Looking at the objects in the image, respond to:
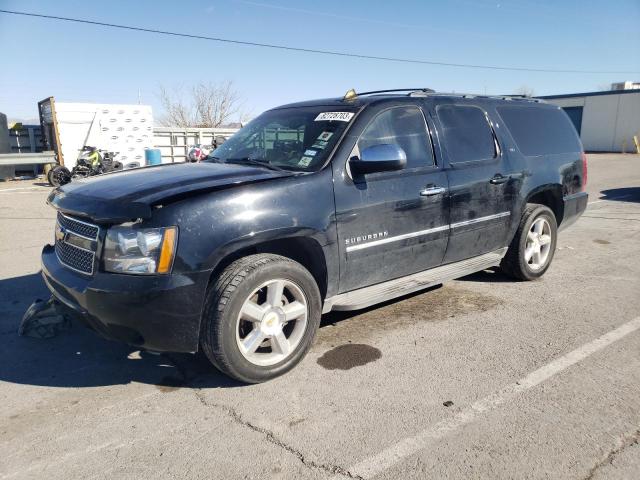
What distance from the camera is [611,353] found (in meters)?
3.64

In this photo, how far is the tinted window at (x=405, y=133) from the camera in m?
3.89

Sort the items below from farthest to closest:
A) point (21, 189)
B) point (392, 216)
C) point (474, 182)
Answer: point (21, 189) < point (474, 182) < point (392, 216)

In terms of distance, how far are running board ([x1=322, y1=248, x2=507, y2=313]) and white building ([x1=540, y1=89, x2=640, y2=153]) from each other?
33.4m

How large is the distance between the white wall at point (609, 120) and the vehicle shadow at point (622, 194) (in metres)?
23.3

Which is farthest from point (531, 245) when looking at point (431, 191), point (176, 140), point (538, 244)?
point (176, 140)

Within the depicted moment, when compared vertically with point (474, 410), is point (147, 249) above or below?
above

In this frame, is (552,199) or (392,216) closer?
(392,216)

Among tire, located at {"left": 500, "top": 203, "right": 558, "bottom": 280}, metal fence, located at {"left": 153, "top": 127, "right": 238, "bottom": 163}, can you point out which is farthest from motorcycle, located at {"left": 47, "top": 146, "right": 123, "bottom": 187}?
tire, located at {"left": 500, "top": 203, "right": 558, "bottom": 280}

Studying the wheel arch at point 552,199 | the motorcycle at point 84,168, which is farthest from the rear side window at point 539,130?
the motorcycle at point 84,168

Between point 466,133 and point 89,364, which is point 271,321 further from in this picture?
point 466,133

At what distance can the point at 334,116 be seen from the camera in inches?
156

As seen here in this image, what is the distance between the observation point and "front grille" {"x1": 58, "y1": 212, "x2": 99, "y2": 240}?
308 centimetres

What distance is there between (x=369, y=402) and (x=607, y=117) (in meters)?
38.3

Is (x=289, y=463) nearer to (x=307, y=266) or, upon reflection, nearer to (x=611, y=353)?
(x=307, y=266)
